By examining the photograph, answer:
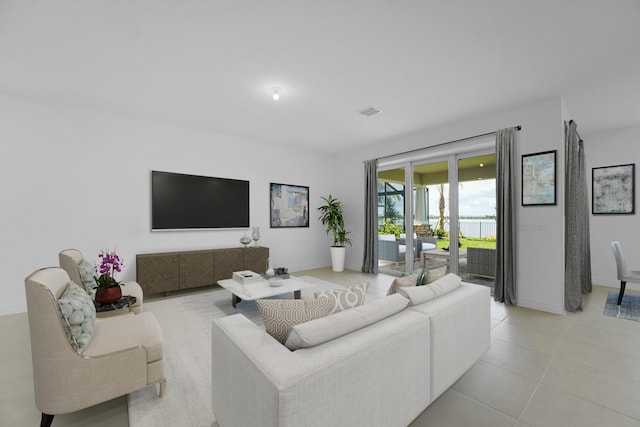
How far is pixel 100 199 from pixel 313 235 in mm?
3949

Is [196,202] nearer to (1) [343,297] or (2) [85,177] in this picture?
(2) [85,177]

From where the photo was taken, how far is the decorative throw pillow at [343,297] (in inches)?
62.5

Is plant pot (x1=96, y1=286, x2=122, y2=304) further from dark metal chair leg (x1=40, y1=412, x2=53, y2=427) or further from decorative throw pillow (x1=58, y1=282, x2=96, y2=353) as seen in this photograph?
dark metal chair leg (x1=40, y1=412, x2=53, y2=427)

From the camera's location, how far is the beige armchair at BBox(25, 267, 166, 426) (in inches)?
58.1

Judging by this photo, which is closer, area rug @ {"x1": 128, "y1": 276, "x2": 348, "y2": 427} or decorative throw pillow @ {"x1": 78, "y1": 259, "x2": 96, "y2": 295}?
area rug @ {"x1": 128, "y1": 276, "x2": 348, "y2": 427}

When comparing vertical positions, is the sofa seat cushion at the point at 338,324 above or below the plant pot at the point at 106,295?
above

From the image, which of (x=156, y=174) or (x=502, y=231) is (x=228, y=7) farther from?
(x=502, y=231)

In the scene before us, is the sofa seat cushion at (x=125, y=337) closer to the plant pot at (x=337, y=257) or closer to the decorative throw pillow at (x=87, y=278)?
the decorative throw pillow at (x=87, y=278)

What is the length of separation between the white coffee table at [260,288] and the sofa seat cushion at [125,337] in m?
1.15

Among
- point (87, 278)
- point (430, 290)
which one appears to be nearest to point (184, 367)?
point (87, 278)

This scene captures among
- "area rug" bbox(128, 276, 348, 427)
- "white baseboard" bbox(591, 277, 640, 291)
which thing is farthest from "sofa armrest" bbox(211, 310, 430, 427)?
"white baseboard" bbox(591, 277, 640, 291)

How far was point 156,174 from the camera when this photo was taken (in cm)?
437

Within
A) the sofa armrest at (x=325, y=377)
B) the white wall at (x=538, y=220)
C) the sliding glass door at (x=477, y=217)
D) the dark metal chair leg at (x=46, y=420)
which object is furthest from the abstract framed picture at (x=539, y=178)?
the dark metal chair leg at (x=46, y=420)

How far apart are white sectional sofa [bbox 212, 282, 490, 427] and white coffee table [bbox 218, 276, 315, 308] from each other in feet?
5.31
